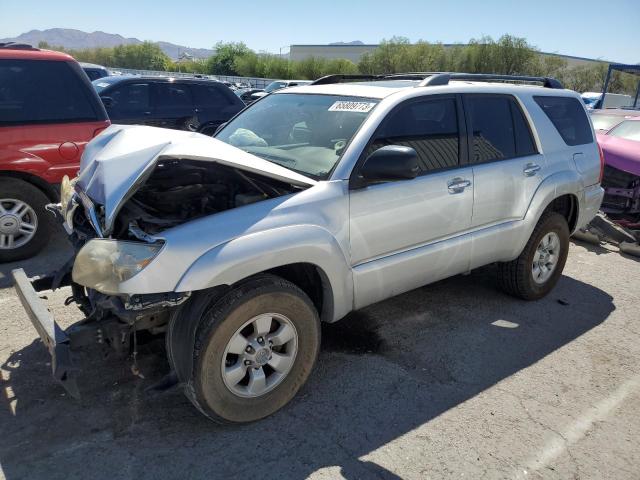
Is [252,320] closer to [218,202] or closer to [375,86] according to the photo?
[218,202]

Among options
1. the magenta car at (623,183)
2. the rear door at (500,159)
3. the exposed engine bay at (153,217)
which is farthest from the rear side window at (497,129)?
the magenta car at (623,183)

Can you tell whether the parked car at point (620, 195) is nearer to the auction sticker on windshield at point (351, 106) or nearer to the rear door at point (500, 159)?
the rear door at point (500, 159)

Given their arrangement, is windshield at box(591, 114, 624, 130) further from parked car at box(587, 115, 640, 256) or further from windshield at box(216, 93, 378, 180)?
windshield at box(216, 93, 378, 180)

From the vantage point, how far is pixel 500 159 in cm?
408

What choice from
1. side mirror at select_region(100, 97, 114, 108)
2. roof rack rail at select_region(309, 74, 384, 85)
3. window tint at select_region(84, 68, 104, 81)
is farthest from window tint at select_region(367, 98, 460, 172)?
window tint at select_region(84, 68, 104, 81)

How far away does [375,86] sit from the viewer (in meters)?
3.73

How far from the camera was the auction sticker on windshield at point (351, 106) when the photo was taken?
11.2ft

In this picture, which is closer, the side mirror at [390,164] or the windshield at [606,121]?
the side mirror at [390,164]

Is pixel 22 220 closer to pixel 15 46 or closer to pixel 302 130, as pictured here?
pixel 15 46

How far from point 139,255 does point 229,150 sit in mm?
819

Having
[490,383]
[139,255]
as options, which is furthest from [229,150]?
[490,383]

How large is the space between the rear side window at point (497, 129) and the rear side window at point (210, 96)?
6424 mm

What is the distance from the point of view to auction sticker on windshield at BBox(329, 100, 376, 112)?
3401 millimetres

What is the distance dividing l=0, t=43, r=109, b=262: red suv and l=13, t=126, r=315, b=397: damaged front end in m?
1.86
